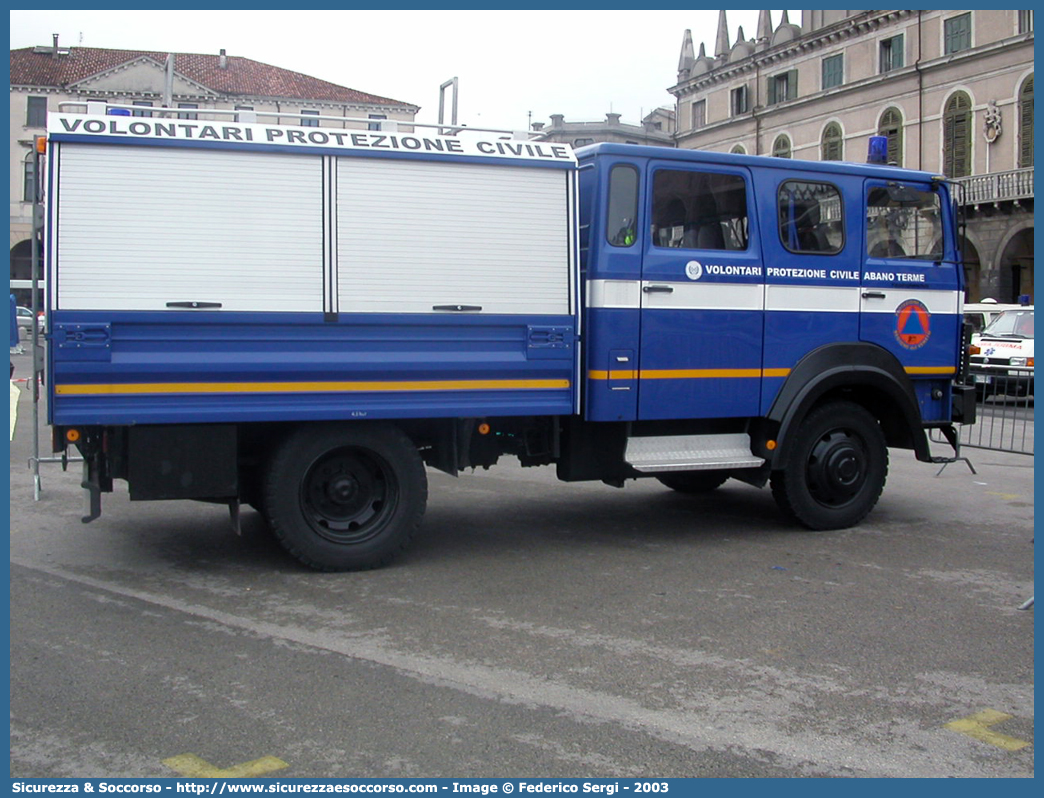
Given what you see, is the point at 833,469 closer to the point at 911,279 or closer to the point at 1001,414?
the point at 911,279

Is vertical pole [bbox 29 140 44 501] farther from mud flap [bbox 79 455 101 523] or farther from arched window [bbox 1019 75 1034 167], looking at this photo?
arched window [bbox 1019 75 1034 167]

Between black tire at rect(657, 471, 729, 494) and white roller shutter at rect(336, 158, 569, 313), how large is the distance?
10.4 ft

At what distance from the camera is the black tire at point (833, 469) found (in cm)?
786

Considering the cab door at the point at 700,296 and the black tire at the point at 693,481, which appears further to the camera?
the black tire at the point at 693,481

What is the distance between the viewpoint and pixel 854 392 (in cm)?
827

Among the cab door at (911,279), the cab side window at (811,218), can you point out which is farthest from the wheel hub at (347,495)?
the cab door at (911,279)

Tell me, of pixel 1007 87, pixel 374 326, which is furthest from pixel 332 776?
pixel 1007 87

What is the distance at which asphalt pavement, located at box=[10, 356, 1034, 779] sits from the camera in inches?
156

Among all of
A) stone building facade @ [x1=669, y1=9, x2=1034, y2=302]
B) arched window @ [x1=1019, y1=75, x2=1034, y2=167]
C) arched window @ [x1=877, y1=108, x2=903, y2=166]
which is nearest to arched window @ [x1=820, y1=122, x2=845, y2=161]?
stone building facade @ [x1=669, y1=9, x2=1034, y2=302]

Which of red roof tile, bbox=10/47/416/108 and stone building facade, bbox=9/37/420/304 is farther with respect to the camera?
red roof tile, bbox=10/47/416/108

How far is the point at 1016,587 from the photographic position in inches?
254

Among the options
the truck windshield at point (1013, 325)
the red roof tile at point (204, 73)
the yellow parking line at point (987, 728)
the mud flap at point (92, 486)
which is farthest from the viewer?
the red roof tile at point (204, 73)

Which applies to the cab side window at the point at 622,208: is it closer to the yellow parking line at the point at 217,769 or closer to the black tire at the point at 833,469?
the black tire at the point at 833,469

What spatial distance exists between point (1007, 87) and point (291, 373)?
129ft
